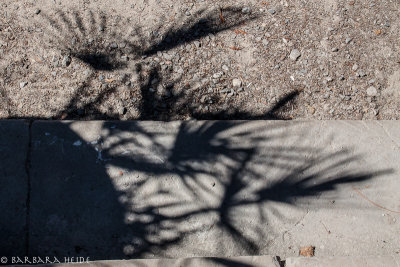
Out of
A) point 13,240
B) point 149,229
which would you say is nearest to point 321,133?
point 149,229

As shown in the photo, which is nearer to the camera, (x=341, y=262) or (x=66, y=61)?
(x=341, y=262)

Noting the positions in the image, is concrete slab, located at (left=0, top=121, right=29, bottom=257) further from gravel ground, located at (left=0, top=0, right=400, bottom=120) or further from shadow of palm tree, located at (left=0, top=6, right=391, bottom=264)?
gravel ground, located at (left=0, top=0, right=400, bottom=120)

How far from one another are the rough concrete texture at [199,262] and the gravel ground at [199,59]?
112 cm

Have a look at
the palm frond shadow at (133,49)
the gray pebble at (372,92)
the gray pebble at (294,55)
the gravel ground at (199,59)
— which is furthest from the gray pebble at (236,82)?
the gray pebble at (372,92)

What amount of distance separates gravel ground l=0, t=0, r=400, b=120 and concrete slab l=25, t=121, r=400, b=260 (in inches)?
16.9

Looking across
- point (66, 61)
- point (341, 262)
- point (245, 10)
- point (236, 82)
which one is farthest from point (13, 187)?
point (245, 10)

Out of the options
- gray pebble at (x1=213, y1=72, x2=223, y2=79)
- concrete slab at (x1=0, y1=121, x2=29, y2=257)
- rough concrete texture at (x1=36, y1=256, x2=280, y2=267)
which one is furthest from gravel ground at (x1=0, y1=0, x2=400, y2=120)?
rough concrete texture at (x1=36, y1=256, x2=280, y2=267)

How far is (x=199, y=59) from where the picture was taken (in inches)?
119

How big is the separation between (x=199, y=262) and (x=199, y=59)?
162 centimetres

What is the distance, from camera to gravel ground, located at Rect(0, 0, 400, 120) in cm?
290

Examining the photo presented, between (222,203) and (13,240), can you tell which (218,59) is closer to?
(222,203)

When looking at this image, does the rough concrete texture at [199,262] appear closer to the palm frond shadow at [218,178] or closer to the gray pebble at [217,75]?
the palm frond shadow at [218,178]

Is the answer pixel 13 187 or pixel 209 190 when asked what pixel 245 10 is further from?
pixel 13 187

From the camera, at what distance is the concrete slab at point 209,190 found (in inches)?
92.4
